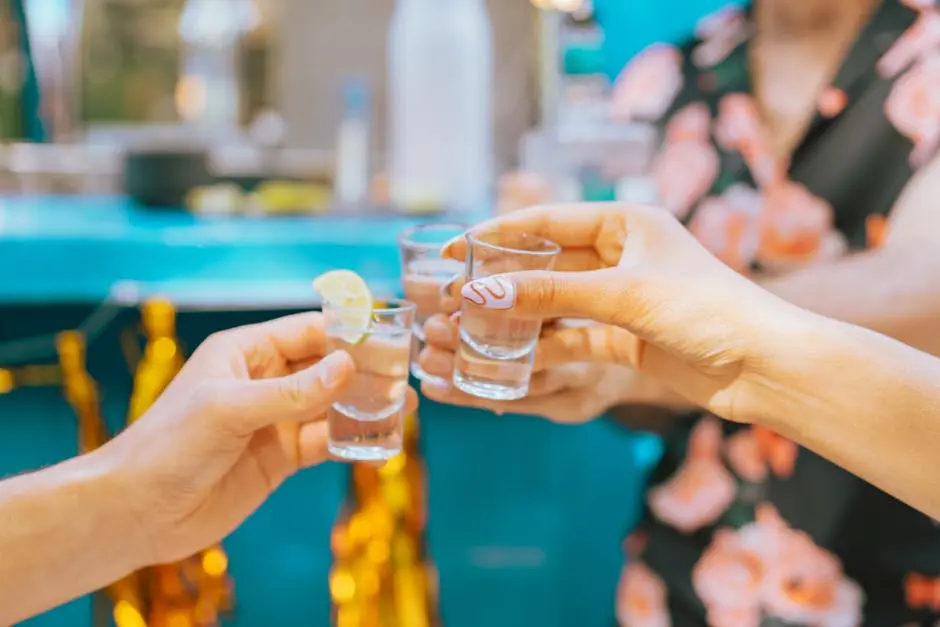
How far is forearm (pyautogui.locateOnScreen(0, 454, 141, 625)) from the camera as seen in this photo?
872 millimetres

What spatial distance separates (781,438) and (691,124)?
0.56m

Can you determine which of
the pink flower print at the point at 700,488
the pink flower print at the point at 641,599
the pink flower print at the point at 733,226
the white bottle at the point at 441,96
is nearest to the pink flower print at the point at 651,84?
the pink flower print at the point at 733,226

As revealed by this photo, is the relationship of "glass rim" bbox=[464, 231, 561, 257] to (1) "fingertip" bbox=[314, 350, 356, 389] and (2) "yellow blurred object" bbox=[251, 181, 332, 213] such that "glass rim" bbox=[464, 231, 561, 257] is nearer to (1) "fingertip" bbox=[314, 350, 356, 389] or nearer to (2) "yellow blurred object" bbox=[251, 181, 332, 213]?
(1) "fingertip" bbox=[314, 350, 356, 389]

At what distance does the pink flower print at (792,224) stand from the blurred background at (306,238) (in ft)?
1.27

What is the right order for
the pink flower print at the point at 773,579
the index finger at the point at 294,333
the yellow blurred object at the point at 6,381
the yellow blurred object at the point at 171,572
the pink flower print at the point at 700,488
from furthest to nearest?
the yellow blurred object at the point at 6,381, the pink flower print at the point at 700,488, the pink flower print at the point at 773,579, the yellow blurred object at the point at 171,572, the index finger at the point at 294,333

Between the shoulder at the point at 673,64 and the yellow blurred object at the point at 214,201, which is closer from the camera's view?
the shoulder at the point at 673,64

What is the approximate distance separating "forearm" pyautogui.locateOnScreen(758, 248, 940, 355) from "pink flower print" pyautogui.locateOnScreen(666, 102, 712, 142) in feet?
1.55

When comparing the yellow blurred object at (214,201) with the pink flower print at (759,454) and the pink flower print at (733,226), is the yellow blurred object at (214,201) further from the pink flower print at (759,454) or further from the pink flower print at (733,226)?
the pink flower print at (759,454)

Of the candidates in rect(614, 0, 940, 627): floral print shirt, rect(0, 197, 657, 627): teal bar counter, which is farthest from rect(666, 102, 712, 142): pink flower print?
rect(0, 197, 657, 627): teal bar counter

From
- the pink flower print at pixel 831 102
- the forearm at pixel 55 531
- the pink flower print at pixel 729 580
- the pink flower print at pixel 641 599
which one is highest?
the pink flower print at pixel 831 102

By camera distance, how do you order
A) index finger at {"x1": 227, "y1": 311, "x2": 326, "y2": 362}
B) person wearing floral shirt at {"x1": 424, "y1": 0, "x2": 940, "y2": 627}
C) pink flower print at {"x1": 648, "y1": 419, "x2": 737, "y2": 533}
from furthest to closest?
pink flower print at {"x1": 648, "y1": 419, "x2": 737, "y2": 533} < person wearing floral shirt at {"x1": 424, "y1": 0, "x2": 940, "y2": 627} < index finger at {"x1": 227, "y1": 311, "x2": 326, "y2": 362}

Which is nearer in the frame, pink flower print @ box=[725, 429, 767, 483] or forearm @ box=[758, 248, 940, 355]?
forearm @ box=[758, 248, 940, 355]

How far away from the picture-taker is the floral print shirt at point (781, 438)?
1.28 metres

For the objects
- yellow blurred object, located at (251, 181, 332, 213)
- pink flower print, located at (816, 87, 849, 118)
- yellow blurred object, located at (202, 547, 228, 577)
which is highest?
pink flower print, located at (816, 87, 849, 118)
